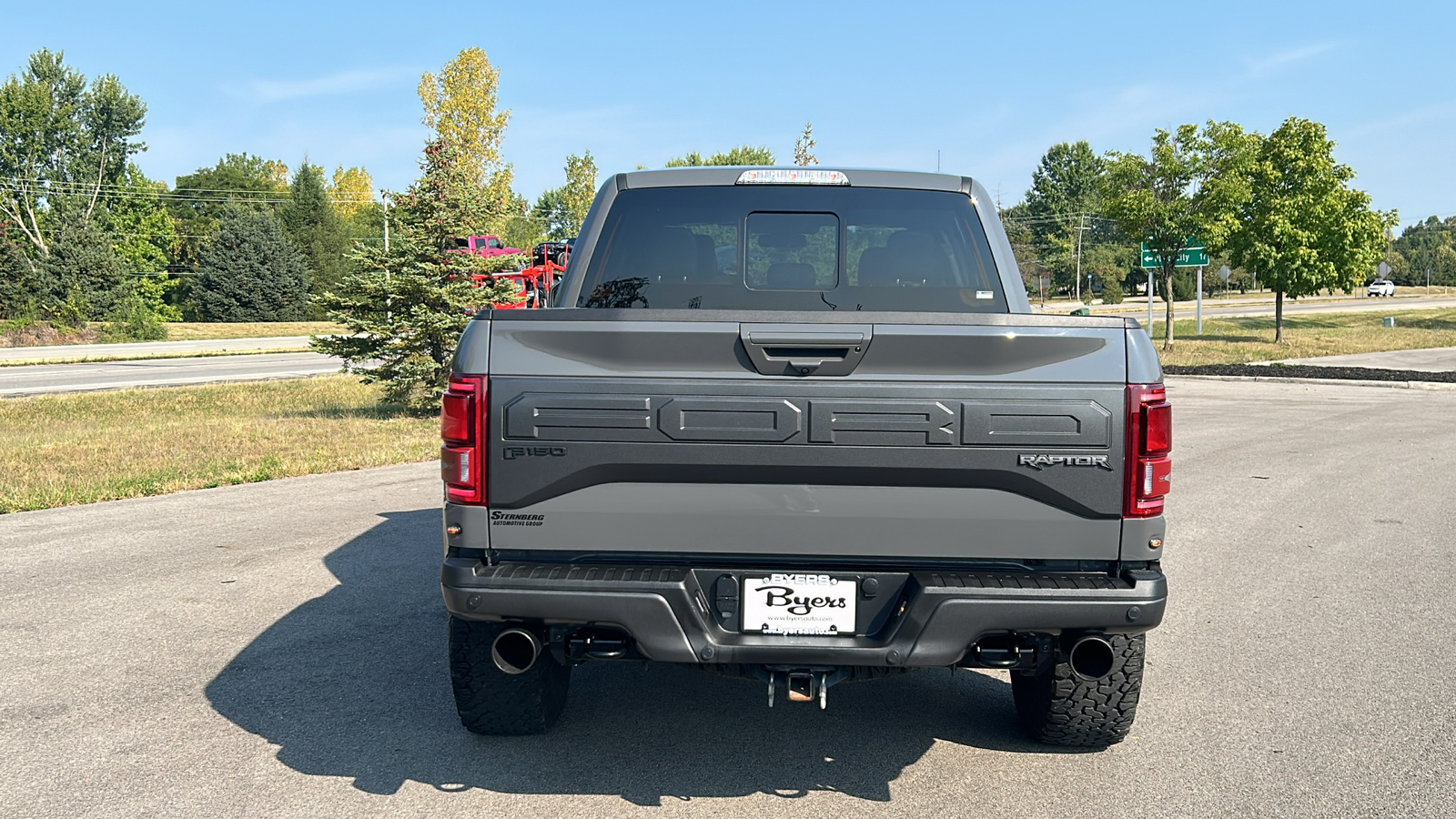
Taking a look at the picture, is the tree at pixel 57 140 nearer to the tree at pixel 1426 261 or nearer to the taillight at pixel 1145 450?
the taillight at pixel 1145 450

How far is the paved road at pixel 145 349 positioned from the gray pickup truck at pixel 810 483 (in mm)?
31625

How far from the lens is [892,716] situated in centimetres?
461

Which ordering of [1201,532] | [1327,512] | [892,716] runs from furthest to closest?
[1327,512] < [1201,532] < [892,716]

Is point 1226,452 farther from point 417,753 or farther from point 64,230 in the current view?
point 64,230

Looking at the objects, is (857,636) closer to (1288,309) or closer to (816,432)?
(816,432)

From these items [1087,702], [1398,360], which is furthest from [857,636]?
[1398,360]

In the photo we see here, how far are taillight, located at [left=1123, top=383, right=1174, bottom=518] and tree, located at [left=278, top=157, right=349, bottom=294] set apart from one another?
212 ft

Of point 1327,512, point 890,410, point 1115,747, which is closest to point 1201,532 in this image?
point 1327,512

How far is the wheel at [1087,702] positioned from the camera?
400 centimetres

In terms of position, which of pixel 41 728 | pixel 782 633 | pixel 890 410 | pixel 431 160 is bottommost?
pixel 41 728

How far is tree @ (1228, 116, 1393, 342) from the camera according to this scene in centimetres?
3300

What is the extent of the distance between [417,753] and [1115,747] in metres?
2.50

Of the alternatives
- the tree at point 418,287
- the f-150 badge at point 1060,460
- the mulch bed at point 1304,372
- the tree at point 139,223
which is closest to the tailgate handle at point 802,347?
the f-150 badge at point 1060,460

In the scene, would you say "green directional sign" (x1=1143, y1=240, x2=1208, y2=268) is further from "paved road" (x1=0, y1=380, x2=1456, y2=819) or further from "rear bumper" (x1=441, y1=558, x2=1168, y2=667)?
"rear bumper" (x1=441, y1=558, x2=1168, y2=667)
